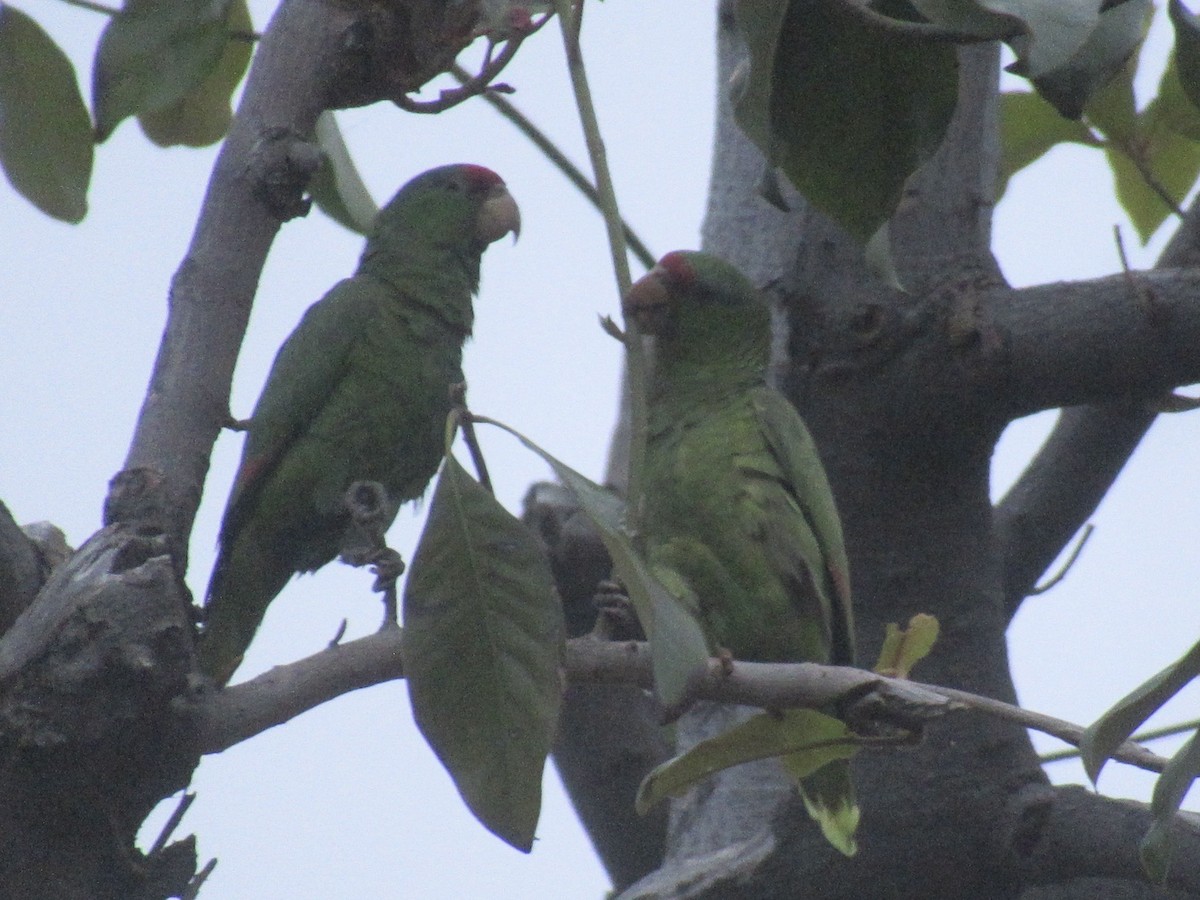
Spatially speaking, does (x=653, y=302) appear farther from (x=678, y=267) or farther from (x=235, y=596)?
(x=235, y=596)

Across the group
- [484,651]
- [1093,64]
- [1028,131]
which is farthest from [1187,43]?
[1028,131]

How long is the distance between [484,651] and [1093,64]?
0.62 meters

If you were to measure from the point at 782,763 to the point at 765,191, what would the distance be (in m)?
0.53

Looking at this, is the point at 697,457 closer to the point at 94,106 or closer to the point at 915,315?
the point at 915,315

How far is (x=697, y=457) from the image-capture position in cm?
204

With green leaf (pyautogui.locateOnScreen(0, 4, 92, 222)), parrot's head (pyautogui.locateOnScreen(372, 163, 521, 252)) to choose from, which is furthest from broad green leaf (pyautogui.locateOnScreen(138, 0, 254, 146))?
parrot's head (pyautogui.locateOnScreen(372, 163, 521, 252))

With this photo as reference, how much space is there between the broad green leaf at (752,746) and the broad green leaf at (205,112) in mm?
1242

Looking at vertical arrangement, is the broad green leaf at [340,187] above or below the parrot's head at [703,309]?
above

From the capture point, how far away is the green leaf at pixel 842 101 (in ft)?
2.95

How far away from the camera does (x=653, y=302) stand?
2283 millimetres

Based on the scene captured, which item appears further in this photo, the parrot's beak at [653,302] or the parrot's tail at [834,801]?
the parrot's beak at [653,302]

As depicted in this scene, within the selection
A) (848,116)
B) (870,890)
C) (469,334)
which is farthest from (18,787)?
(469,334)

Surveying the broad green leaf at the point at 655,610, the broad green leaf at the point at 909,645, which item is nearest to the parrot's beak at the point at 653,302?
the broad green leaf at the point at 909,645

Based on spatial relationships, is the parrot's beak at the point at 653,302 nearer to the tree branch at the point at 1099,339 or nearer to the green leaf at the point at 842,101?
the tree branch at the point at 1099,339
